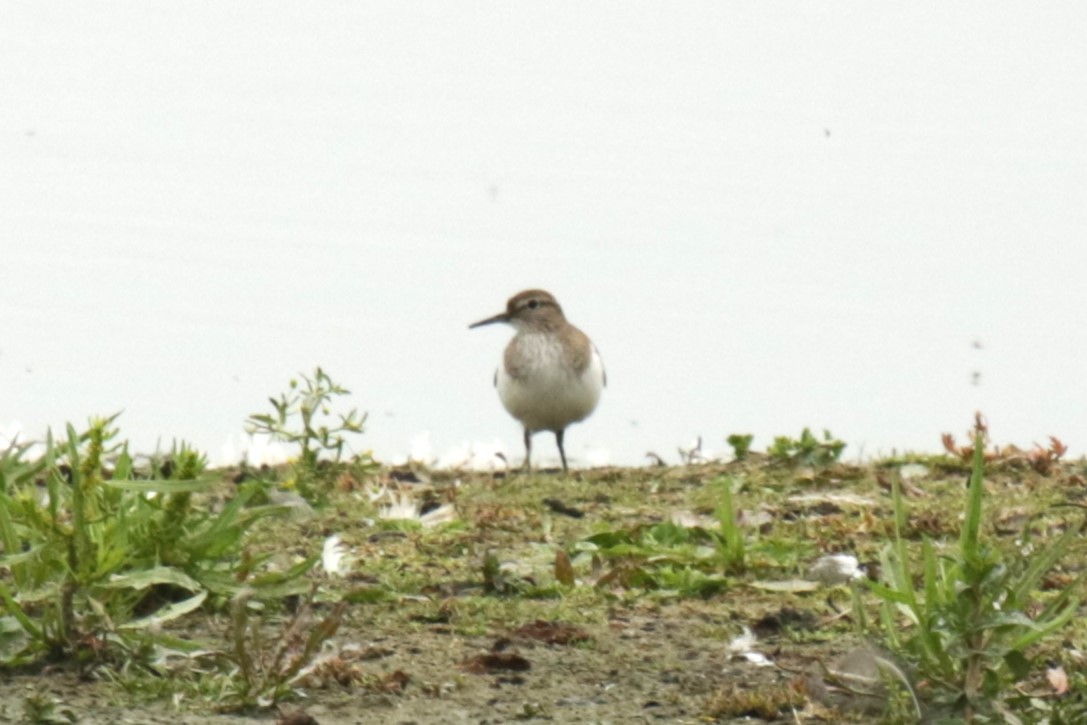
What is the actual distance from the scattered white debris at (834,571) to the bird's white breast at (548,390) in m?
5.84

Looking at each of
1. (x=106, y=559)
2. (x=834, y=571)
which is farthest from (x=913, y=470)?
(x=106, y=559)

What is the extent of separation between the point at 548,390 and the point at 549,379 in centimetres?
7

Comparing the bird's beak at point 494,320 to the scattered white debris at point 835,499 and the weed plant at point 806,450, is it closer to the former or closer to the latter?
the weed plant at point 806,450

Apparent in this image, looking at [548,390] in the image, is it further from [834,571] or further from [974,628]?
[974,628]

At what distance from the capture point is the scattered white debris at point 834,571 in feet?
19.7

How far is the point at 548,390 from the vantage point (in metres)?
11.9

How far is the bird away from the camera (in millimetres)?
11930

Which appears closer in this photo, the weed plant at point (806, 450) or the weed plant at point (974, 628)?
the weed plant at point (974, 628)

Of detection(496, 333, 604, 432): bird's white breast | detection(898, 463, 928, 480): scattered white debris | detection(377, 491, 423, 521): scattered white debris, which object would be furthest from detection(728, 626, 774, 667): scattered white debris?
detection(496, 333, 604, 432): bird's white breast

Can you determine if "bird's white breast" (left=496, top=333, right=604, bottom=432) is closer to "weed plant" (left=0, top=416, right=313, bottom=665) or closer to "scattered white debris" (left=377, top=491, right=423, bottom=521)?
"scattered white debris" (left=377, top=491, right=423, bottom=521)

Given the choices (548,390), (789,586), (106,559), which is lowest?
(789,586)

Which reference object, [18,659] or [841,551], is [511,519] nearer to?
[841,551]

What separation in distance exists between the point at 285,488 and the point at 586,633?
8.80 feet

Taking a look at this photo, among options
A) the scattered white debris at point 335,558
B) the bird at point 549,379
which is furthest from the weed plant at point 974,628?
the bird at point 549,379
